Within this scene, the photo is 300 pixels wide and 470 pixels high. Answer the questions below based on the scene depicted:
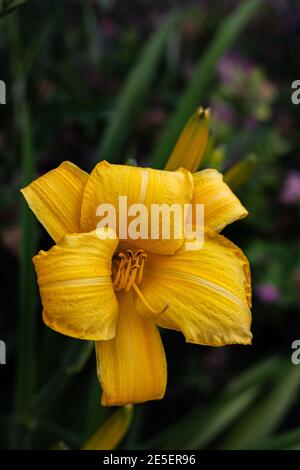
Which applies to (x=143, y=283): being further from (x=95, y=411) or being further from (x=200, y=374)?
(x=200, y=374)

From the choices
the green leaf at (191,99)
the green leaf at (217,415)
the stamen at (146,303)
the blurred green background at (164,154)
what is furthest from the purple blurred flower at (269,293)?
the stamen at (146,303)

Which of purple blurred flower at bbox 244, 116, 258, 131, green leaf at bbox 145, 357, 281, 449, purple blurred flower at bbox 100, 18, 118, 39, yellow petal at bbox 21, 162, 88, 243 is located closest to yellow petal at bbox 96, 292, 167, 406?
yellow petal at bbox 21, 162, 88, 243

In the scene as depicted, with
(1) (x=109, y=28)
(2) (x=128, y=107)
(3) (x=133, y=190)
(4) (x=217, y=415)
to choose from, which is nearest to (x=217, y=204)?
(3) (x=133, y=190)

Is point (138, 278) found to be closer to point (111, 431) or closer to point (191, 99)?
point (111, 431)

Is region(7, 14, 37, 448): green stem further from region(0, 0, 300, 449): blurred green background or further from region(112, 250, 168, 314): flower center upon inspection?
region(112, 250, 168, 314): flower center

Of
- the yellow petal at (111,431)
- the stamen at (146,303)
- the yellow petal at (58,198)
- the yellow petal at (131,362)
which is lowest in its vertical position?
the yellow petal at (111,431)

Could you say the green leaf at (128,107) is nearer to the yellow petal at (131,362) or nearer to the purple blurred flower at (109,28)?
the purple blurred flower at (109,28)

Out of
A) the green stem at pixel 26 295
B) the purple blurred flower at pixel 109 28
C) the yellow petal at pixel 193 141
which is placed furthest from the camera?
the purple blurred flower at pixel 109 28
